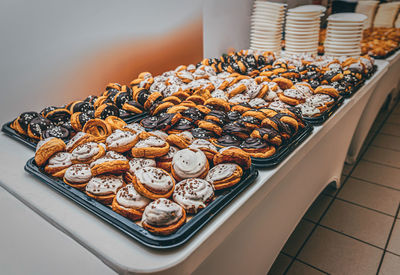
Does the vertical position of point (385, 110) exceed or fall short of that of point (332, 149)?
it falls short

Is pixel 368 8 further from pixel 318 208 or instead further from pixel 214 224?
pixel 214 224

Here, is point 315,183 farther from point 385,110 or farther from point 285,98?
point 385,110

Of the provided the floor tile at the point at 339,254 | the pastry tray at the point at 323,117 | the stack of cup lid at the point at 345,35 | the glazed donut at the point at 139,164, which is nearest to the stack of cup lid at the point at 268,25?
the stack of cup lid at the point at 345,35

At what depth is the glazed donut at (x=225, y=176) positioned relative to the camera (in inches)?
39.5

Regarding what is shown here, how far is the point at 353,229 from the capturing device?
2289mm

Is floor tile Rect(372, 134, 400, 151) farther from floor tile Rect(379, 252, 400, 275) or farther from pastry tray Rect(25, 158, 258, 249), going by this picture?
pastry tray Rect(25, 158, 258, 249)

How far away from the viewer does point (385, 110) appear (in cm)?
457

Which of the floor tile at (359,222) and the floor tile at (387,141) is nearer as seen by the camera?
the floor tile at (359,222)

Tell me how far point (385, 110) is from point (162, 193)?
15.7 feet

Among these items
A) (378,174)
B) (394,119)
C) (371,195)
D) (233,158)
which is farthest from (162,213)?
(394,119)

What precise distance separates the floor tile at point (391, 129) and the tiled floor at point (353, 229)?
78 cm

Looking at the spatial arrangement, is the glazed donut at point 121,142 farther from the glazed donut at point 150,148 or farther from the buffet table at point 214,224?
the buffet table at point 214,224

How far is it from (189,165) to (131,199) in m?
0.23

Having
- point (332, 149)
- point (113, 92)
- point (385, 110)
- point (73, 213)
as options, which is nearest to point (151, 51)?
point (113, 92)
